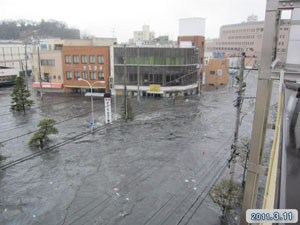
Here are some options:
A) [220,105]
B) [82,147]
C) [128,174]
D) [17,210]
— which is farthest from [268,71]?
[220,105]

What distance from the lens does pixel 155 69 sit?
46.9 meters

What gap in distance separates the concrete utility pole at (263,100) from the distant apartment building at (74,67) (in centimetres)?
4059

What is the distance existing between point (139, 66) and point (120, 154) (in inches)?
1138

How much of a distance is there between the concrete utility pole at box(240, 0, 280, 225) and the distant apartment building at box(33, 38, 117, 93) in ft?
133

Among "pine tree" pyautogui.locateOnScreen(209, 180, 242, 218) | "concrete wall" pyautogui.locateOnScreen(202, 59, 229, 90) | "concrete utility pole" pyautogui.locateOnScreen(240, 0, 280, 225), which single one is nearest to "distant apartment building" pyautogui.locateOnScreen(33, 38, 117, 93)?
"concrete wall" pyautogui.locateOnScreen(202, 59, 229, 90)

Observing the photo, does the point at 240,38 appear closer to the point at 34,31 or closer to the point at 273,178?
the point at 34,31

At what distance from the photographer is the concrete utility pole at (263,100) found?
788cm

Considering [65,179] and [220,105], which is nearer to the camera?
[65,179]

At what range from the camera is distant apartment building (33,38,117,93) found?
48844 mm

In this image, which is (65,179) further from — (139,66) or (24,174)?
(139,66)

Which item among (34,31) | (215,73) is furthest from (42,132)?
(34,31)

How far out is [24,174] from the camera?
17312mm

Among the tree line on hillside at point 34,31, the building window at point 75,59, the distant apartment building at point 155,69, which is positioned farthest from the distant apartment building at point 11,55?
the tree line on hillside at point 34,31

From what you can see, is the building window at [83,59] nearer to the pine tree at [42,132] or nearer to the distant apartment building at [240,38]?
the pine tree at [42,132]
